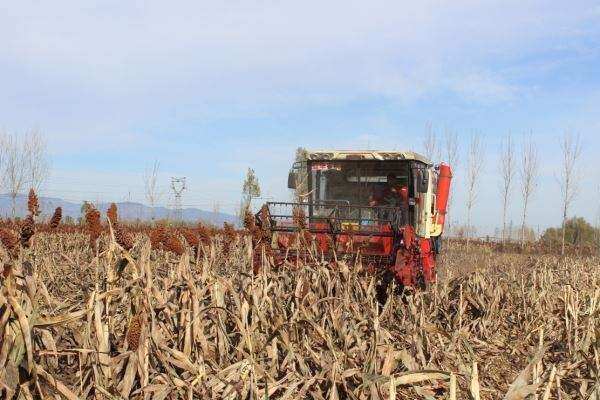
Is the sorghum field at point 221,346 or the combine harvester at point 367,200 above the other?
the combine harvester at point 367,200

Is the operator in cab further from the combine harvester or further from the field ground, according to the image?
the field ground

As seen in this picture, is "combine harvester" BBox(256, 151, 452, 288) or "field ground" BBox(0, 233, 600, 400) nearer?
"field ground" BBox(0, 233, 600, 400)

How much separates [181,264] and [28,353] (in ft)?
5.07

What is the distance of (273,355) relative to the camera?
3.37 meters

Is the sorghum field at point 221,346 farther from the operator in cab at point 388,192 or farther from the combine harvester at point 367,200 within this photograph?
the operator in cab at point 388,192

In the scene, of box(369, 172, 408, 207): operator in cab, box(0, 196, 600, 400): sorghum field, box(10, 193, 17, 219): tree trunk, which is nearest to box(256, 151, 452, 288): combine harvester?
box(369, 172, 408, 207): operator in cab

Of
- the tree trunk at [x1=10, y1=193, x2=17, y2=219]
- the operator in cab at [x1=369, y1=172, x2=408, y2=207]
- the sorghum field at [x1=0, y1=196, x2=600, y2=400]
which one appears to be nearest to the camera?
the sorghum field at [x1=0, y1=196, x2=600, y2=400]

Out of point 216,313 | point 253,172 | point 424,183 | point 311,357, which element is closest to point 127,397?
point 216,313

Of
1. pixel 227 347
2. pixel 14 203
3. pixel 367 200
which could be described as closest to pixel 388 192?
pixel 367 200

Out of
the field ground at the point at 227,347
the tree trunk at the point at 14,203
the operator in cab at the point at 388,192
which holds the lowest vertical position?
the field ground at the point at 227,347

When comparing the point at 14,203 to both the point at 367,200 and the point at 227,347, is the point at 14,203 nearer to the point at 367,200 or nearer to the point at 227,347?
the point at 367,200

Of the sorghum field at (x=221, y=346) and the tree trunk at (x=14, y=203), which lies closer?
the sorghum field at (x=221, y=346)

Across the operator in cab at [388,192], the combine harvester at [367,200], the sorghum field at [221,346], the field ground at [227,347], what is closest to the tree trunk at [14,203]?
the combine harvester at [367,200]

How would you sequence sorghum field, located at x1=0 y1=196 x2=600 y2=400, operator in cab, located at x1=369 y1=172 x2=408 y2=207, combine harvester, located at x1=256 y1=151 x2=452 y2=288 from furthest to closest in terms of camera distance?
operator in cab, located at x1=369 y1=172 x2=408 y2=207 → combine harvester, located at x1=256 y1=151 x2=452 y2=288 → sorghum field, located at x1=0 y1=196 x2=600 y2=400
